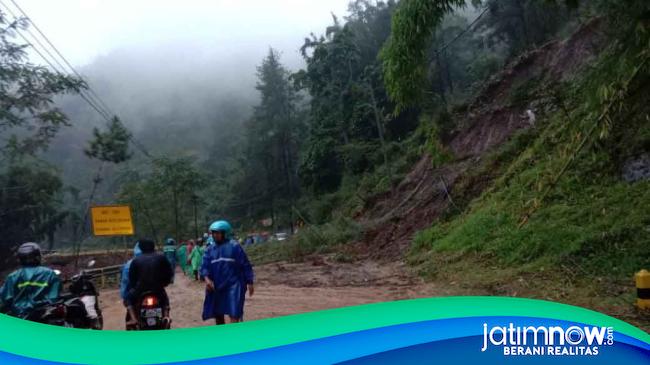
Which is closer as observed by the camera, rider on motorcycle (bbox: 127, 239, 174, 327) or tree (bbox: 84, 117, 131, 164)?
rider on motorcycle (bbox: 127, 239, 174, 327)

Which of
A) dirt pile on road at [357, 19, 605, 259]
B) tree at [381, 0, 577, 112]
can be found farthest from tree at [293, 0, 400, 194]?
tree at [381, 0, 577, 112]

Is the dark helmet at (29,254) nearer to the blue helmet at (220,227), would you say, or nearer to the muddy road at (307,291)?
the blue helmet at (220,227)

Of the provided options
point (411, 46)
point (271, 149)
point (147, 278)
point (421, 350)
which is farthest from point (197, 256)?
point (271, 149)

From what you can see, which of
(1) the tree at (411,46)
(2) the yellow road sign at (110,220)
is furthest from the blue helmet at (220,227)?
(2) the yellow road sign at (110,220)

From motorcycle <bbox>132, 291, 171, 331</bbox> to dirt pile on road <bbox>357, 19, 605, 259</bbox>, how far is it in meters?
12.3

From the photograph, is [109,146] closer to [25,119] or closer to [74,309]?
[25,119]

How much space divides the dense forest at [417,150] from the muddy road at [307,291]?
1.41 metres

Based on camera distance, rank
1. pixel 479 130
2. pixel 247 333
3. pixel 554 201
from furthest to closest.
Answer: pixel 479 130 → pixel 554 201 → pixel 247 333

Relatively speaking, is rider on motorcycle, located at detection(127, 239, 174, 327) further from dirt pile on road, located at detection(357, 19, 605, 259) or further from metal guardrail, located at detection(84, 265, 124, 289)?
metal guardrail, located at detection(84, 265, 124, 289)

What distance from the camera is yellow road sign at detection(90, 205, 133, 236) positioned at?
20.3m

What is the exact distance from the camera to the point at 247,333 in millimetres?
3736

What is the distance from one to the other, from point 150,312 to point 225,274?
88 centimetres

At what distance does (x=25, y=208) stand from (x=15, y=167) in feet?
15.1

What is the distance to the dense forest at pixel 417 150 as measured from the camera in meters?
5.56
